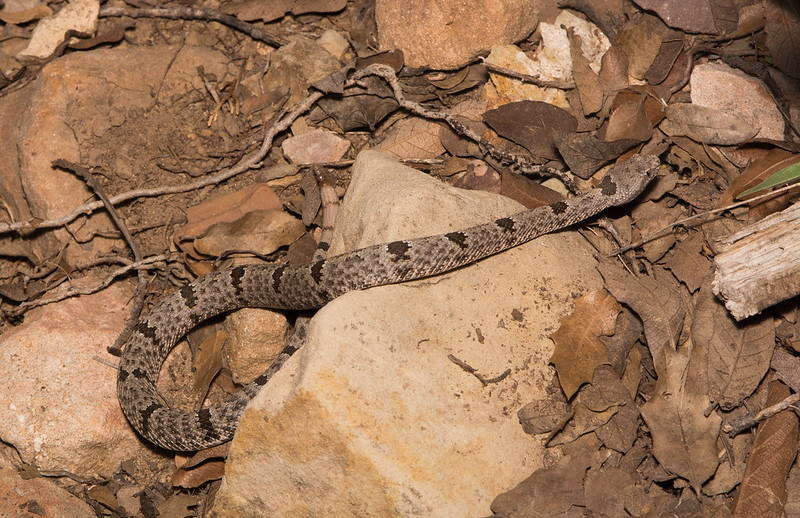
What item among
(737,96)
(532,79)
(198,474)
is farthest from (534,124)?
(198,474)

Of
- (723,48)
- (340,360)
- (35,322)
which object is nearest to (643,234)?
(723,48)

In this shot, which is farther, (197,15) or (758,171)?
(197,15)

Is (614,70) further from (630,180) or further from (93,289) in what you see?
(93,289)

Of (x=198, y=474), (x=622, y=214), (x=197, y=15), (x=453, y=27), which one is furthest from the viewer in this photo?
(x=197, y=15)

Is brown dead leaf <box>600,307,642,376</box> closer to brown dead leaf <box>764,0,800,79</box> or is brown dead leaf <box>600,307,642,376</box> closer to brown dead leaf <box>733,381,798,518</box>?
brown dead leaf <box>733,381,798,518</box>

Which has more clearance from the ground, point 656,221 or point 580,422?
point 656,221

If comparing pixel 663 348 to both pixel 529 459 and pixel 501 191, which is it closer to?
pixel 529 459

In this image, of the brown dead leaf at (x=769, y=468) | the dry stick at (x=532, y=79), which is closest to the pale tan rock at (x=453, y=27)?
the dry stick at (x=532, y=79)
